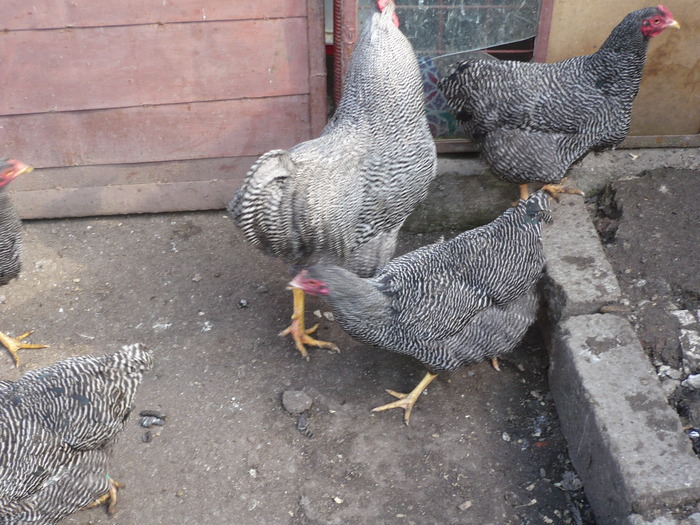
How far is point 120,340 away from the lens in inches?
184

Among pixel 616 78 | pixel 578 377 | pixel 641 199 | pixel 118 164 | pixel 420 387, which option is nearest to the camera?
pixel 578 377

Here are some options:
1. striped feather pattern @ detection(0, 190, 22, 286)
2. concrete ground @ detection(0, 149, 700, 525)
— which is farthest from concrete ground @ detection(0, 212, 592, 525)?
striped feather pattern @ detection(0, 190, 22, 286)

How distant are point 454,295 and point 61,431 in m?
2.15

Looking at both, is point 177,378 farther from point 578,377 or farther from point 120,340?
point 578,377

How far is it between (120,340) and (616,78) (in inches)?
150

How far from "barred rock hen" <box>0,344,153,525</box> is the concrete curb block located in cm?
232

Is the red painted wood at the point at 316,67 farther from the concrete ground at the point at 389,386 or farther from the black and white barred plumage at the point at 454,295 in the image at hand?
the black and white barred plumage at the point at 454,295

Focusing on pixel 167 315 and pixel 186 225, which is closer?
pixel 167 315

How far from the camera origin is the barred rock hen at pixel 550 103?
15.0 feet

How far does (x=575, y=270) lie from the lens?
13.9 ft

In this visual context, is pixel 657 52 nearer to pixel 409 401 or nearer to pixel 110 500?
pixel 409 401

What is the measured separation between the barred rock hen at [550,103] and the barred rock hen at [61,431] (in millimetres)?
2831

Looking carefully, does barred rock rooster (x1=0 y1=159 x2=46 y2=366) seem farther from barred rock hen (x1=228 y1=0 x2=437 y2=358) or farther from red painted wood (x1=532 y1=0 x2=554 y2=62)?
red painted wood (x1=532 y1=0 x2=554 y2=62)

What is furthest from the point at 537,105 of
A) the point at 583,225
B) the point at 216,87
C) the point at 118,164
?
the point at 118,164
